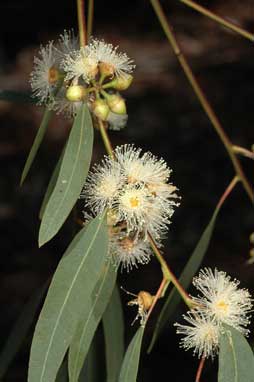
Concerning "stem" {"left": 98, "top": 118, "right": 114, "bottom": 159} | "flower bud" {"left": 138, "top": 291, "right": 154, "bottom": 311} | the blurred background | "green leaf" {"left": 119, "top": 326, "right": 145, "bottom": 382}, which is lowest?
"green leaf" {"left": 119, "top": 326, "right": 145, "bottom": 382}

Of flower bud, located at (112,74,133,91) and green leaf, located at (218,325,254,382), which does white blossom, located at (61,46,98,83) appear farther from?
green leaf, located at (218,325,254,382)

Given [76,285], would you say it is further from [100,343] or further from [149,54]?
[149,54]

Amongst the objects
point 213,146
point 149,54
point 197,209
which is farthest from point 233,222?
point 149,54

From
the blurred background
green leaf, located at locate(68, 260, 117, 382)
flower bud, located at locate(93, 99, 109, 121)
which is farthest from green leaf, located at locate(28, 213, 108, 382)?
the blurred background

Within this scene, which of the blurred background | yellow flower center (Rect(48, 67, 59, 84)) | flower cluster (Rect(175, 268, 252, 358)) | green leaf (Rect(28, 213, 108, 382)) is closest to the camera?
green leaf (Rect(28, 213, 108, 382))

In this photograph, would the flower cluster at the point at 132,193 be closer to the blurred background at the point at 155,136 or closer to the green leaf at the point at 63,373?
the green leaf at the point at 63,373

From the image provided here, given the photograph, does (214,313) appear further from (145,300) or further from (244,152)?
(244,152)

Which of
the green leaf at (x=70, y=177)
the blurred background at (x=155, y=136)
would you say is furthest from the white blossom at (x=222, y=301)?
the blurred background at (x=155, y=136)
